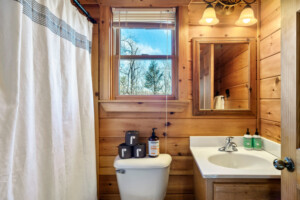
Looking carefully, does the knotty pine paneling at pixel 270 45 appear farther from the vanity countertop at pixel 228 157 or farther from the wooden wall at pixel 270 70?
the vanity countertop at pixel 228 157

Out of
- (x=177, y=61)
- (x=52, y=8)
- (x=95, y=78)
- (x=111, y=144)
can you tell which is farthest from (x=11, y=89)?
(x=177, y=61)

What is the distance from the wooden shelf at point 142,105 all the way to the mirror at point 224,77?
150mm

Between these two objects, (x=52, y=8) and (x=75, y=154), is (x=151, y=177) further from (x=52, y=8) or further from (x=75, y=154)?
(x=52, y=8)

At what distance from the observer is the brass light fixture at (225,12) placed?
1.18 metres

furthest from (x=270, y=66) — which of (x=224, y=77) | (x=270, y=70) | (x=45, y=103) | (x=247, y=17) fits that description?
(x=45, y=103)

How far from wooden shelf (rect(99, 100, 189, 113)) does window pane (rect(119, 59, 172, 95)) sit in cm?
13

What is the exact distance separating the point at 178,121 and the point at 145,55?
0.67 m

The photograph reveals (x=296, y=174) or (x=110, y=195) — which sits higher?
(x=296, y=174)

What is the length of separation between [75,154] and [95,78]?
0.65 m

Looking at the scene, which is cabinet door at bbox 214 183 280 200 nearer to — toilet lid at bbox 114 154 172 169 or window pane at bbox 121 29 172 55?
toilet lid at bbox 114 154 172 169

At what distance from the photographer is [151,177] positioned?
1.08 meters

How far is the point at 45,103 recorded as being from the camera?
0.75 metres

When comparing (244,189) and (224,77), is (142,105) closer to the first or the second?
(224,77)

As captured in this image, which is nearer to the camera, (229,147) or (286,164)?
(286,164)
